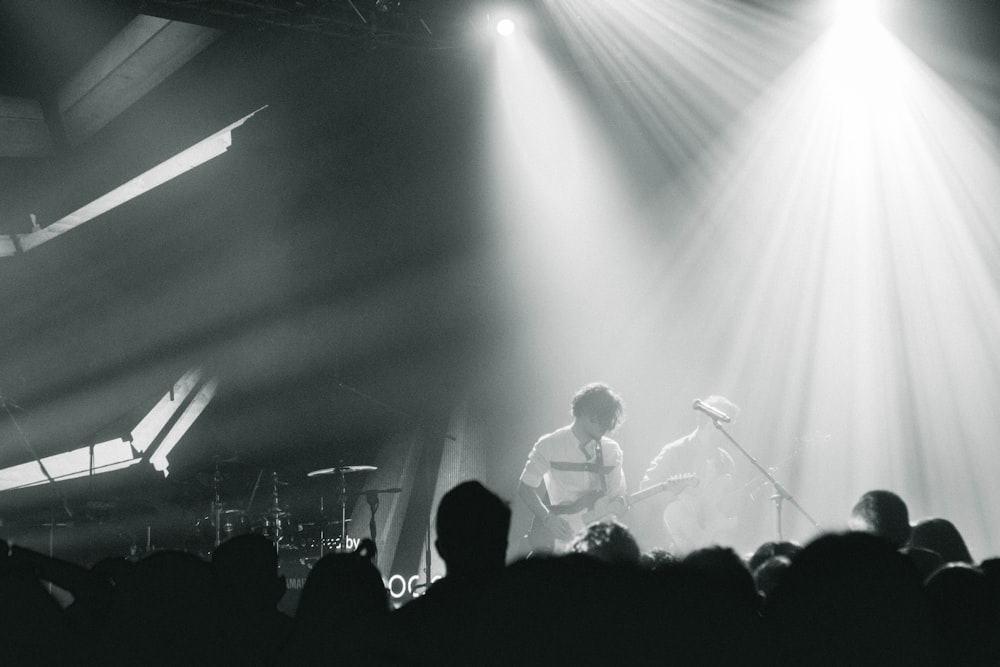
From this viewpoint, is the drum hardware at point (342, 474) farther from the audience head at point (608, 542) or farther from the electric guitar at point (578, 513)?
the audience head at point (608, 542)

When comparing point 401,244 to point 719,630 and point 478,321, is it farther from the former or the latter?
point 719,630

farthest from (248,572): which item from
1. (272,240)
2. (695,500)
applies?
(272,240)

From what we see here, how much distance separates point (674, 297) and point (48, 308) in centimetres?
877

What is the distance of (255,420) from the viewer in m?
9.49

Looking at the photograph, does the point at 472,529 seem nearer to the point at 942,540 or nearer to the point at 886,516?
the point at 886,516

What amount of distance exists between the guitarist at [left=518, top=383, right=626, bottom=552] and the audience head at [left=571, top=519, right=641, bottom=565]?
2.98 metres

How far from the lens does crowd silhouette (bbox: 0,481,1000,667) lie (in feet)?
4.91

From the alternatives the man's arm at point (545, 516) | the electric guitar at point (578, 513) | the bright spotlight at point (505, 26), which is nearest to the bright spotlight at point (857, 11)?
the bright spotlight at point (505, 26)

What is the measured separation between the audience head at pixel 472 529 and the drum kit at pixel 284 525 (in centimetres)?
527

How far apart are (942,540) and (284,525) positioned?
6078mm

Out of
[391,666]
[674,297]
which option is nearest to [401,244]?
[674,297]

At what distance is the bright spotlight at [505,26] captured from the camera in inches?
270

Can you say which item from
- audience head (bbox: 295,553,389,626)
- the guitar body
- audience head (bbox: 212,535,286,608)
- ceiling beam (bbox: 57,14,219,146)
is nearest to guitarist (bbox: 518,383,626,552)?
the guitar body

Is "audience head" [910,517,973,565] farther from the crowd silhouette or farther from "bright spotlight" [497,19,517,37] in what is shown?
"bright spotlight" [497,19,517,37]
